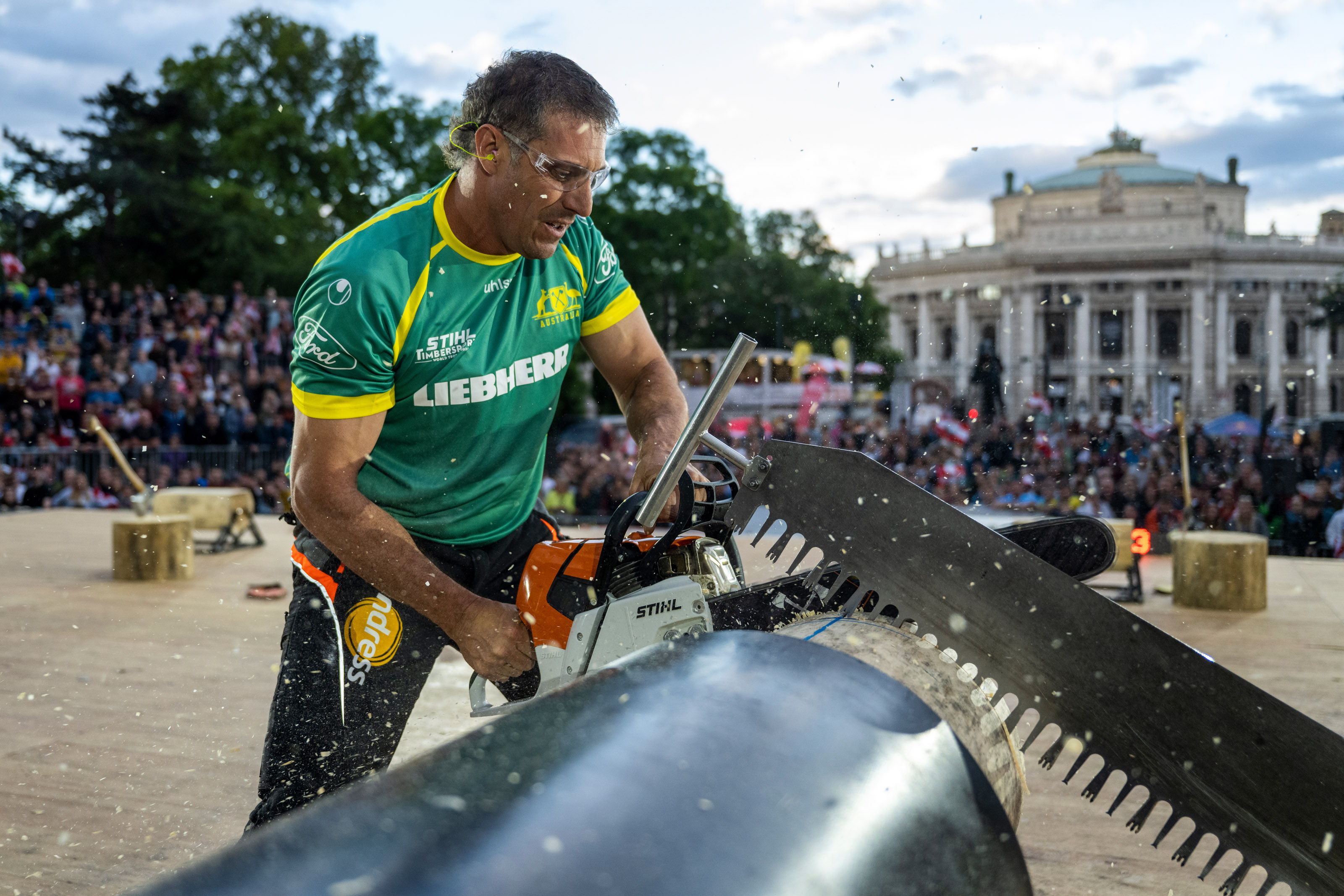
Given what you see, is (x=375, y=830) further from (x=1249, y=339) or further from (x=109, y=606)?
(x=1249, y=339)

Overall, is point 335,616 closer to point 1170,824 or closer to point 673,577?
point 673,577

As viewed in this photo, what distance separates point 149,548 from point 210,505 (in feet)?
6.27

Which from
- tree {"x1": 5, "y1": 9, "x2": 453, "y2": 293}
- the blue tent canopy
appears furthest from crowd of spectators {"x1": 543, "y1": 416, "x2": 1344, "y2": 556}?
tree {"x1": 5, "y1": 9, "x2": 453, "y2": 293}

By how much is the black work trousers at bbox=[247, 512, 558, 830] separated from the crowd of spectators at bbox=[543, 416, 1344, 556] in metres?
6.09

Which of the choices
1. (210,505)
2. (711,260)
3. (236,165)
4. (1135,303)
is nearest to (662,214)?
(711,260)

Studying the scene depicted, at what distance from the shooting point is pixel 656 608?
1.89m

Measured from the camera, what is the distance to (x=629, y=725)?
1.12m

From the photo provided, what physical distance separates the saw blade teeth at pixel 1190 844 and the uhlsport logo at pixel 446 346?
1.68 m

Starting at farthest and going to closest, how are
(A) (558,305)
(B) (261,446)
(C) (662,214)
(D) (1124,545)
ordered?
(C) (662,214) < (B) (261,446) < (D) (1124,545) < (A) (558,305)

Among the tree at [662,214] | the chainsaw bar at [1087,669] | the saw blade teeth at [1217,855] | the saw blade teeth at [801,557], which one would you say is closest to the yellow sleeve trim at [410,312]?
the chainsaw bar at [1087,669]

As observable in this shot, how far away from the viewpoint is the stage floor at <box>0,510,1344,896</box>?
3186 mm

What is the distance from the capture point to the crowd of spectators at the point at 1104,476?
446 inches

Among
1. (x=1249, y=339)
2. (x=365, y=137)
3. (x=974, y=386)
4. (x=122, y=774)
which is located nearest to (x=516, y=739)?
(x=122, y=774)

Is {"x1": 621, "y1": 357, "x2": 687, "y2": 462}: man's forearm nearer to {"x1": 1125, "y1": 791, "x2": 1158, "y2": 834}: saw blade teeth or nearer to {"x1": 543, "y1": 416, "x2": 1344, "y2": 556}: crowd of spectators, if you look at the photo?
{"x1": 1125, "y1": 791, "x2": 1158, "y2": 834}: saw blade teeth
